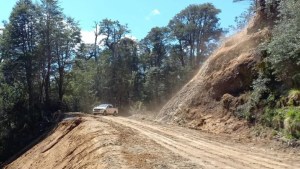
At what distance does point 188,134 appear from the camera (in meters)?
21.1

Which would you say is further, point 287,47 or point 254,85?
point 254,85

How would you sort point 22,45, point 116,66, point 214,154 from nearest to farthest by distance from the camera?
point 214,154
point 22,45
point 116,66

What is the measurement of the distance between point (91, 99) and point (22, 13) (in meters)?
18.8

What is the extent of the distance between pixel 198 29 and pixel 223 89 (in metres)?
49.1

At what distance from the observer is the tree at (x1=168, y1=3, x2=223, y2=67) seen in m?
73.7

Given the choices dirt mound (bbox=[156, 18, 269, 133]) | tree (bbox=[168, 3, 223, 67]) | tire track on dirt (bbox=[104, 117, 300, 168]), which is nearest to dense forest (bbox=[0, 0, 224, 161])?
tree (bbox=[168, 3, 223, 67])

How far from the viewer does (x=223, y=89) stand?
26.3 meters

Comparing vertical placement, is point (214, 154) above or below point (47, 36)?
below

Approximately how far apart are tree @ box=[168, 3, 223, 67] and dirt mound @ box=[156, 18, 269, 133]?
43.3 m

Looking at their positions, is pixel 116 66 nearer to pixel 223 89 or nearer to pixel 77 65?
pixel 77 65

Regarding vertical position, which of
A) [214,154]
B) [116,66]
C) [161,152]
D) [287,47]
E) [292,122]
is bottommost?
[214,154]

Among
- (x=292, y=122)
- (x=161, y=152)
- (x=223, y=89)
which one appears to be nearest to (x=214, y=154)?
(x=161, y=152)

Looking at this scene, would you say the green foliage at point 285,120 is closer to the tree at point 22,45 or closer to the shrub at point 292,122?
the shrub at point 292,122

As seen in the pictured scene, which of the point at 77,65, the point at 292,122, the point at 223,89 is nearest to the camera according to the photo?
the point at 292,122
